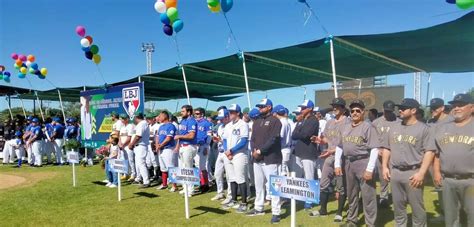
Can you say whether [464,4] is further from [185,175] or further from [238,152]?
[185,175]

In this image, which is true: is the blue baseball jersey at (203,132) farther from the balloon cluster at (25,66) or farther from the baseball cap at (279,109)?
the balloon cluster at (25,66)

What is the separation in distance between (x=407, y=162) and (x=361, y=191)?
0.87 meters

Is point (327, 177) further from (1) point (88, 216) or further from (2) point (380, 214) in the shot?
(1) point (88, 216)

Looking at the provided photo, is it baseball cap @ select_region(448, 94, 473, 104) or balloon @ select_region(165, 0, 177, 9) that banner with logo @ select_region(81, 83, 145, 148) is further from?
baseball cap @ select_region(448, 94, 473, 104)

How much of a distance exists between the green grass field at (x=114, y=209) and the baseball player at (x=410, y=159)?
1.35m

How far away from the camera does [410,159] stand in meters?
4.43

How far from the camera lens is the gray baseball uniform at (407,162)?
4410 millimetres

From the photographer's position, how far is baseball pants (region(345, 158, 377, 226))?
497cm

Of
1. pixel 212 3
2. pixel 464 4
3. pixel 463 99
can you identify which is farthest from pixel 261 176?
pixel 212 3

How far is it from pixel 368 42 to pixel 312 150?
10.8ft

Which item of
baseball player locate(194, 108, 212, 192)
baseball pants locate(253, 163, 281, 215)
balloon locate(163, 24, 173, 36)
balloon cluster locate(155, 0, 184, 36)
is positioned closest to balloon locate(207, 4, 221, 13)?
balloon cluster locate(155, 0, 184, 36)

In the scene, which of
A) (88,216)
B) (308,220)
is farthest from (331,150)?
(88,216)

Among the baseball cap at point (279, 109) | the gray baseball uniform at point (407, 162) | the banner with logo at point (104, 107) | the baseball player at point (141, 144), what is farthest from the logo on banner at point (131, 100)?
the gray baseball uniform at point (407, 162)

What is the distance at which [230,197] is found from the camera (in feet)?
23.6
